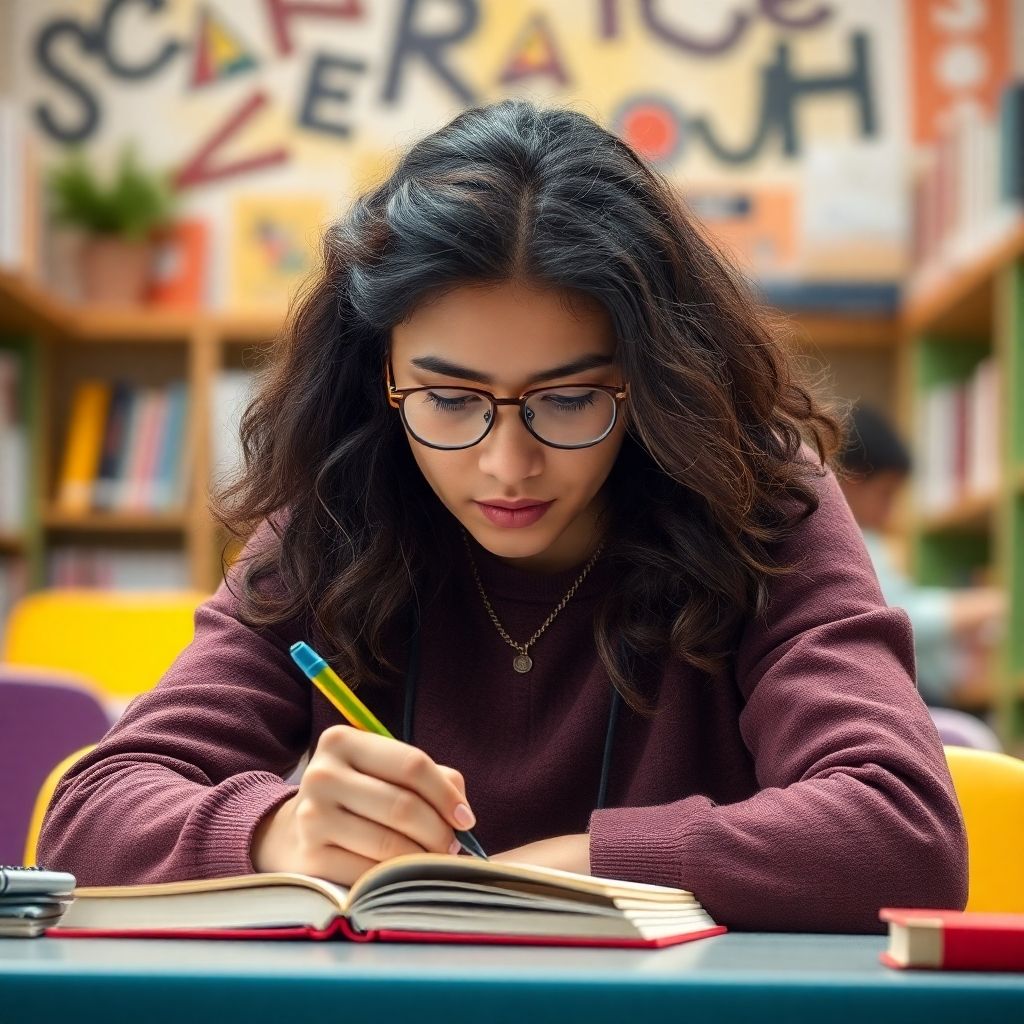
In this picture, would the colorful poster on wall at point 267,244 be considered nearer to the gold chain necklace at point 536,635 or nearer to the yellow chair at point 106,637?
the yellow chair at point 106,637

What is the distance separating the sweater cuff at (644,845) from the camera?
1023 millimetres

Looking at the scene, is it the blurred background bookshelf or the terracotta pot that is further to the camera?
the terracotta pot

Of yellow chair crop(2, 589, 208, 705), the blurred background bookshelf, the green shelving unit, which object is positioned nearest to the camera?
yellow chair crop(2, 589, 208, 705)

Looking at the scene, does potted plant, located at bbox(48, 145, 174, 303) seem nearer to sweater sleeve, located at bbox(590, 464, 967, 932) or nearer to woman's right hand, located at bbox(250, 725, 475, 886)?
sweater sleeve, located at bbox(590, 464, 967, 932)

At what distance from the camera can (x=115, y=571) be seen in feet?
14.9

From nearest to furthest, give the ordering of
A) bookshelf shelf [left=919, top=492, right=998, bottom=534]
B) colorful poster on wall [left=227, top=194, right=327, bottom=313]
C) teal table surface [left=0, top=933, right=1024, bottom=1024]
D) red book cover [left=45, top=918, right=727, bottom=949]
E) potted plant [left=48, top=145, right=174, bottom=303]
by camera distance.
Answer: teal table surface [left=0, top=933, right=1024, bottom=1024] → red book cover [left=45, top=918, right=727, bottom=949] → bookshelf shelf [left=919, top=492, right=998, bottom=534] → potted plant [left=48, top=145, right=174, bottom=303] → colorful poster on wall [left=227, top=194, right=327, bottom=313]

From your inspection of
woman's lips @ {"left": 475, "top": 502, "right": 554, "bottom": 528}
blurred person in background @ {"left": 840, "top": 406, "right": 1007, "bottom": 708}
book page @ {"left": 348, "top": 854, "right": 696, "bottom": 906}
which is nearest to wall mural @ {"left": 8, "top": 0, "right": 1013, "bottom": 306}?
blurred person in background @ {"left": 840, "top": 406, "right": 1007, "bottom": 708}

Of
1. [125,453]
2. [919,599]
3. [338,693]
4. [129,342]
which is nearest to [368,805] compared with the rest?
[338,693]

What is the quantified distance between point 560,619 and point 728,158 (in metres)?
3.54

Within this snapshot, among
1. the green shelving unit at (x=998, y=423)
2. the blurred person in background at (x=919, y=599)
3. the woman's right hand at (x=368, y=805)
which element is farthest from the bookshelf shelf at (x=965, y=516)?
the woman's right hand at (x=368, y=805)

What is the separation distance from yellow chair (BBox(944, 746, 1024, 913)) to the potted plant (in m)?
3.67

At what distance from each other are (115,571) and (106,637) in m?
1.57

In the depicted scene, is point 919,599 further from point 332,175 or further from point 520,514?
point 520,514

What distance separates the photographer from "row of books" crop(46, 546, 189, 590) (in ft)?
14.8
